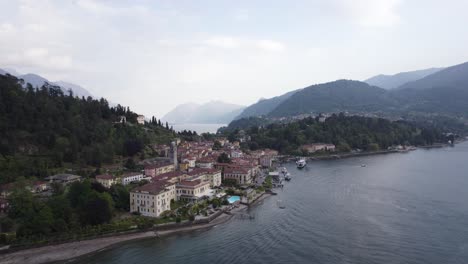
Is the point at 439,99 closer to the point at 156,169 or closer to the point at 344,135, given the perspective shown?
the point at 344,135

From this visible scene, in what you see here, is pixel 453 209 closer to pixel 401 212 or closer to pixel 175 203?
pixel 401 212

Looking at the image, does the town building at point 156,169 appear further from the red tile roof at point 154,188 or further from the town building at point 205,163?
the red tile roof at point 154,188

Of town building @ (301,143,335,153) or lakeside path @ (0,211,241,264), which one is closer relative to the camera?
lakeside path @ (0,211,241,264)

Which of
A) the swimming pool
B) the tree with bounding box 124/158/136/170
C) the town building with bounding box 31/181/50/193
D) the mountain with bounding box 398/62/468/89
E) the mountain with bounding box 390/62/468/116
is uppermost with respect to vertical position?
the mountain with bounding box 398/62/468/89

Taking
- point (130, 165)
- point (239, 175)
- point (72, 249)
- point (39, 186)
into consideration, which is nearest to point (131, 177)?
point (130, 165)

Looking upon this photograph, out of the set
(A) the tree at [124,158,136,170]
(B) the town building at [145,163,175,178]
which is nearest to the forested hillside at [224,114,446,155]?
(B) the town building at [145,163,175,178]

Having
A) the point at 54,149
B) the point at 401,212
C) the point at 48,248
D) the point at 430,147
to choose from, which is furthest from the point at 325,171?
the point at 430,147

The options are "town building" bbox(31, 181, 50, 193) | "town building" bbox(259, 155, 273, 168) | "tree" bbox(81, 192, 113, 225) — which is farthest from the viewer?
"town building" bbox(259, 155, 273, 168)

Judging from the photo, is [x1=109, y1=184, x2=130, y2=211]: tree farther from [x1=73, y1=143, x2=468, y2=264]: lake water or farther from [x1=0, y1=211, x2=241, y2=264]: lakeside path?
[x1=73, y1=143, x2=468, y2=264]: lake water
